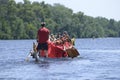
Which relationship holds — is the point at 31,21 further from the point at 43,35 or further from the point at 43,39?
the point at 43,35

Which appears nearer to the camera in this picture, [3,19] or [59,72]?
[59,72]

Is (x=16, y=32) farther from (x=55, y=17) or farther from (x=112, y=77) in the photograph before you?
(x=112, y=77)

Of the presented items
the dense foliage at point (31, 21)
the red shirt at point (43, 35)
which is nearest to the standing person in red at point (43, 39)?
the red shirt at point (43, 35)

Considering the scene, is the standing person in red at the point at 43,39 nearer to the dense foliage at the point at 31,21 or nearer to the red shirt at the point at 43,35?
the red shirt at the point at 43,35

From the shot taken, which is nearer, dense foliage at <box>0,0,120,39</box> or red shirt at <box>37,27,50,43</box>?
red shirt at <box>37,27,50,43</box>

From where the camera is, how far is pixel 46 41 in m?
30.4

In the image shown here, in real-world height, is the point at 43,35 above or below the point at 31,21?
below

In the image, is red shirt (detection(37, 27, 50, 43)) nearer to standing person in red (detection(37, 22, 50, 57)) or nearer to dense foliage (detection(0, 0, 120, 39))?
standing person in red (detection(37, 22, 50, 57))

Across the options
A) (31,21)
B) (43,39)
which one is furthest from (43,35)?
(31,21)

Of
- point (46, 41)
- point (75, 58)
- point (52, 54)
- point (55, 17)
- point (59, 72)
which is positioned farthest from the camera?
point (55, 17)

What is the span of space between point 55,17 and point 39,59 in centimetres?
14183

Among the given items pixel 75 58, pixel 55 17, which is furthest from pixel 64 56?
pixel 55 17

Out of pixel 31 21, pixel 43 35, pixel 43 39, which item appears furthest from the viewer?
pixel 31 21

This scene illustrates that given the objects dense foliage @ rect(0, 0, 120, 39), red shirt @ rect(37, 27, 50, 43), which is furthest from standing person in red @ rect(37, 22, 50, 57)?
dense foliage @ rect(0, 0, 120, 39)
